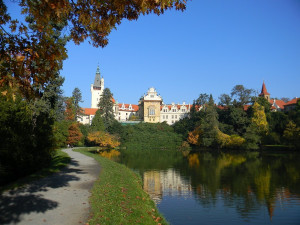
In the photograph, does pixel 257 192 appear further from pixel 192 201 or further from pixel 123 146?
pixel 123 146

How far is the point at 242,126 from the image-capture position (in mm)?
48344

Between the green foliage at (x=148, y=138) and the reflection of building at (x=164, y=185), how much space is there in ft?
115

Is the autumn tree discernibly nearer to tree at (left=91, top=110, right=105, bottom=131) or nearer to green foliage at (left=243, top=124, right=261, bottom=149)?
tree at (left=91, top=110, right=105, bottom=131)

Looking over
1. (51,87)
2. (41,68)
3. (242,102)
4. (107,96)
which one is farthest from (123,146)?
(41,68)

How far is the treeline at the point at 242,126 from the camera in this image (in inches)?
1640

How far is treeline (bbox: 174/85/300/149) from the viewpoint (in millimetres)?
41656

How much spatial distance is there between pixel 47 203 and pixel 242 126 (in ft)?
149

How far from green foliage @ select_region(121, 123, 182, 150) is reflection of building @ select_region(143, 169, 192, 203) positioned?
34.9m

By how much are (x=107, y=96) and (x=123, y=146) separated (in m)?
10.7

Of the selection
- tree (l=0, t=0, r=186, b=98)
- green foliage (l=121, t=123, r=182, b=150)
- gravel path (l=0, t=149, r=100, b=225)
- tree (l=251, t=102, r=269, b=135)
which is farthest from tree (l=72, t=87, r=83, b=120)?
tree (l=0, t=0, r=186, b=98)

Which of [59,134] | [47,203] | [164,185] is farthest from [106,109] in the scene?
[47,203]

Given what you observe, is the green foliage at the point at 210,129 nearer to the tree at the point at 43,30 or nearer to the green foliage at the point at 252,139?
the green foliage at the point at 252,139

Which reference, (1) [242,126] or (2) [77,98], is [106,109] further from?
(1) [242,126]

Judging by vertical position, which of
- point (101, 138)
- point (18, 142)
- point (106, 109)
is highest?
point (106, 109)
